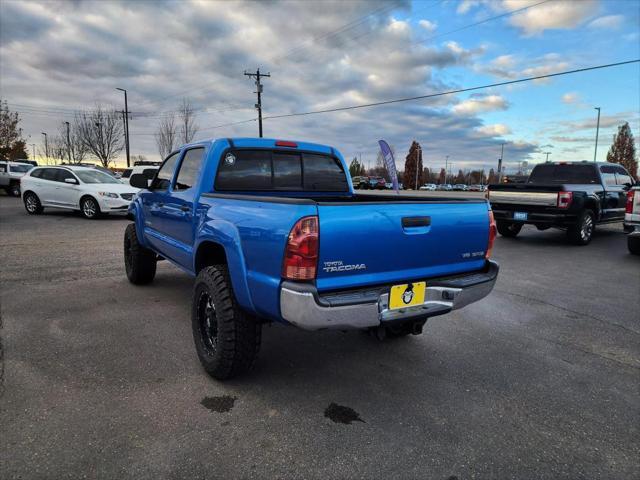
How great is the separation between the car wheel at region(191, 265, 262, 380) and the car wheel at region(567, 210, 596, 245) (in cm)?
936

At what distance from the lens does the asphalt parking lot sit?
7.64 ft

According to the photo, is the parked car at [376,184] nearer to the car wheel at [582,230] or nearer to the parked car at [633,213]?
the car wheel at [582,230]

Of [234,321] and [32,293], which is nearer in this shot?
[234,321]

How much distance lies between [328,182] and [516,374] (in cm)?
250

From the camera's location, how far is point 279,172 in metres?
4.19

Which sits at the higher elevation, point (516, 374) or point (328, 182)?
point (328, 182)

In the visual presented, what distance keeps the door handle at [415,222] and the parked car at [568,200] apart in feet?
26.4

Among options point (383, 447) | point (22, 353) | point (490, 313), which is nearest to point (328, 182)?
Answer: point (490, 313)

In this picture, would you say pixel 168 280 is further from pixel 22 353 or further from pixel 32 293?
pixel 22 353

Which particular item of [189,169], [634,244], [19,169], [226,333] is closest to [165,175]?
[189,169]

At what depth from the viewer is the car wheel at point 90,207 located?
13344mm

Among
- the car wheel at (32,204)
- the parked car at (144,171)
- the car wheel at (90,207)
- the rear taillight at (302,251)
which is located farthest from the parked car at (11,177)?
the rear taillight at (302,251)

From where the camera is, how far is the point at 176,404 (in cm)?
285

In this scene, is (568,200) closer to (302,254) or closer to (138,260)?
(138,260)
